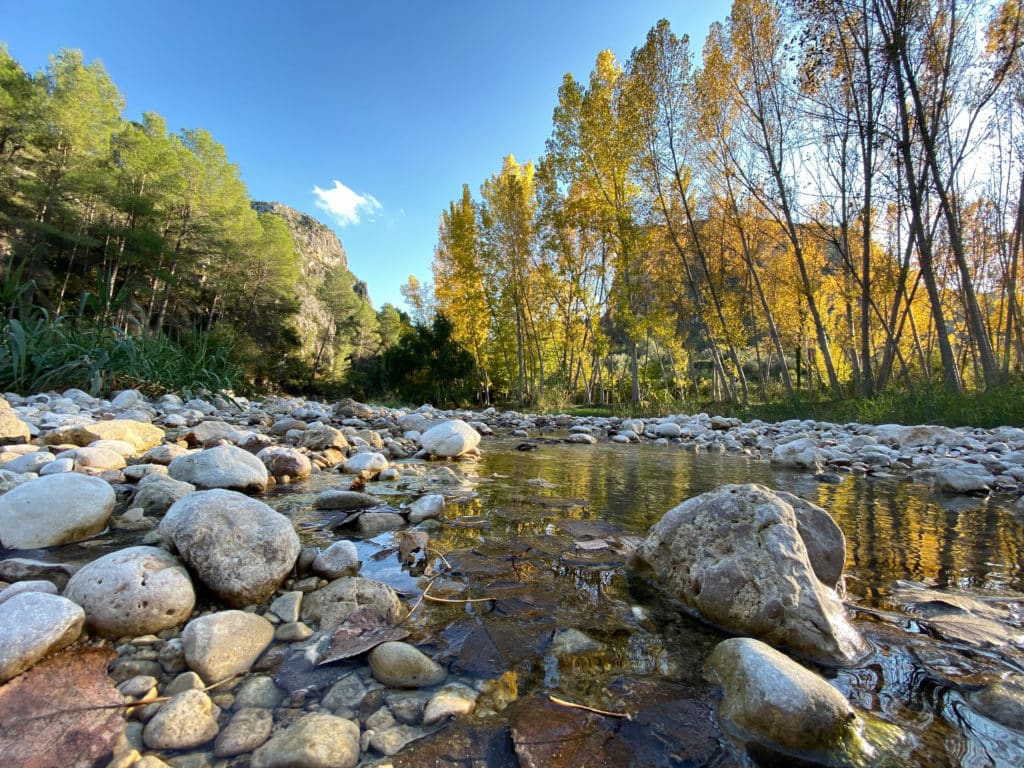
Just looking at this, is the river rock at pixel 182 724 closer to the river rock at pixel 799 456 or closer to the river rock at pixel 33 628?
the river rock at pixel 33 628

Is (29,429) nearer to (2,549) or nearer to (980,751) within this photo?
(2,549)

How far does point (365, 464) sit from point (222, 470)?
3.54 ft

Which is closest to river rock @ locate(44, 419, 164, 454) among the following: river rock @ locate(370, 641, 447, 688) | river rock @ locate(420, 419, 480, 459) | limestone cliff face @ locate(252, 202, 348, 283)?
river rock @ locate(420, 419, 480, 459)

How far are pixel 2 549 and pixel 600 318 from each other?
18.1 m

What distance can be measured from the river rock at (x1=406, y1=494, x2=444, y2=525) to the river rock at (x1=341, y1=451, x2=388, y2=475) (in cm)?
118

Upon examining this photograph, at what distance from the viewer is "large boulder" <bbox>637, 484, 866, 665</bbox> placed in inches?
49.6

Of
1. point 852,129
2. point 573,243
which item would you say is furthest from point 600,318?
point 852,129

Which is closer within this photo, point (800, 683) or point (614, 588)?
point (800, 683)

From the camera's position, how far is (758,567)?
139cm

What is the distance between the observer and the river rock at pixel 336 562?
1622mm

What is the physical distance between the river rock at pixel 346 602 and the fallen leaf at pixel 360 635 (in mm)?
25

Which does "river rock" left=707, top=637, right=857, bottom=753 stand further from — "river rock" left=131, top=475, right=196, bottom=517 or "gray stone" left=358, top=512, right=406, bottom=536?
"river rock" left=131, top=475, right=196, bottom=517

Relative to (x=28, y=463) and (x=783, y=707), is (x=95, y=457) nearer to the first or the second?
(x=28, y=463)

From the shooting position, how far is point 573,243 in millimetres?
17594
